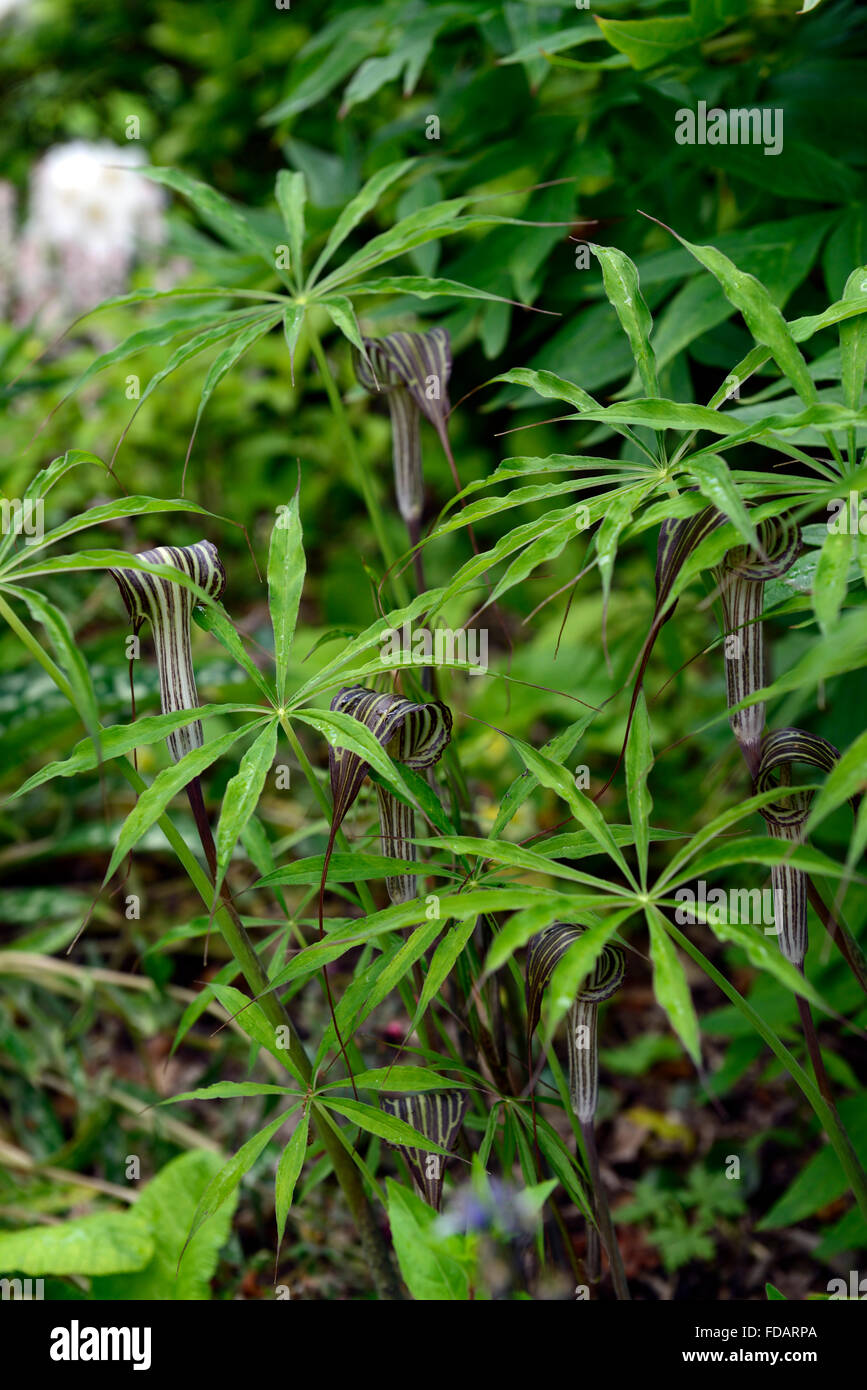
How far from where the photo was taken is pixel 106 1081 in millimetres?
1478

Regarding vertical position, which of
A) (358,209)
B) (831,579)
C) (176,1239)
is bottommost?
(176,1239)

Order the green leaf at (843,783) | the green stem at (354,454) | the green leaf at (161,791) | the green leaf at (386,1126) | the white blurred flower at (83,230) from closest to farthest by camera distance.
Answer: the green leaf at (843,783) → the green leaf at (161,791) → the green leaf at (386,1126) → the green stem at (354,454) → the white blurred flower at (83,230)

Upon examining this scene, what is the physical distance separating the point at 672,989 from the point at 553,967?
128 mm

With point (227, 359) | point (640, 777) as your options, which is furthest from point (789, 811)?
point (227, 359)

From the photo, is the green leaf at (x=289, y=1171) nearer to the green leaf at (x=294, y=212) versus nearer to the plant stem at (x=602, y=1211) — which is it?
the plant stem at (x=602, y=1211)

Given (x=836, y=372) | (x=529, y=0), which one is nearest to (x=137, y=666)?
(x=529, y=0)

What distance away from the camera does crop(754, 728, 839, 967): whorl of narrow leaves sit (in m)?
0.69

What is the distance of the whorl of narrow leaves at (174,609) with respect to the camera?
2.33 ft

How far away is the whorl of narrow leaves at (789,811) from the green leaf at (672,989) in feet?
0.44

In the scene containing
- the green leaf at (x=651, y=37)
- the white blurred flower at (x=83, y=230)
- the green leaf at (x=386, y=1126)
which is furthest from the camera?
the white blurred flower at (x=83, y=230)

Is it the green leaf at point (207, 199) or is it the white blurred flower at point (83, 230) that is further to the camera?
the white blurred flower at point (83, 230)

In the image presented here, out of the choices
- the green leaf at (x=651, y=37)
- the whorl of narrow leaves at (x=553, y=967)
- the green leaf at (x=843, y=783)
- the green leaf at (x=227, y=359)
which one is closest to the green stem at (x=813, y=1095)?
the whorl of narrow leaves at (x=553, y=967)

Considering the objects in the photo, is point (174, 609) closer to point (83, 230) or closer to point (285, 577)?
point (285, 577)

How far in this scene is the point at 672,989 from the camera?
575 mm
